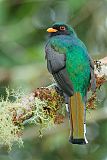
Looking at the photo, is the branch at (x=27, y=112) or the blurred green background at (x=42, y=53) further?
the blurred green background at (x=42, y=53)

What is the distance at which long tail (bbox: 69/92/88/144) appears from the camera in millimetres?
3863

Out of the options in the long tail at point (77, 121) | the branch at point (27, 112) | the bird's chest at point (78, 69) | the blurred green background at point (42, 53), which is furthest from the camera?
the blurred green background at point (42, 53)

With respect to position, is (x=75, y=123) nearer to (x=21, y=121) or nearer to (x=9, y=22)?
(x=21, y=121)

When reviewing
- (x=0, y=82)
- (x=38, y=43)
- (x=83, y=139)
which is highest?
(x=38, y=43)

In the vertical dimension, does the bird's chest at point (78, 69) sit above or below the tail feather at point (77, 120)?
above

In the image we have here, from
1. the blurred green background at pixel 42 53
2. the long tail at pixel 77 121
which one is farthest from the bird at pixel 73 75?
the blurred green background at pixel 42 53

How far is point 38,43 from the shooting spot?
251 inches

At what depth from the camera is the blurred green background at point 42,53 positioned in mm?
5656

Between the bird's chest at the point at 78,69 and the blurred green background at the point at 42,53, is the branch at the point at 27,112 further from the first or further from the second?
the blurred green background at the point at 42,53

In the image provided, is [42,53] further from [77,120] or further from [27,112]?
[27,112]

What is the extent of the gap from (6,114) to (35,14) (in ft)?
10.8

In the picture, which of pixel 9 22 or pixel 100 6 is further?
pixel 100 6

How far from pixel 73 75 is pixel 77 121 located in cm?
37

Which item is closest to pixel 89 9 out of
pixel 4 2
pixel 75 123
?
pixel 4 2
